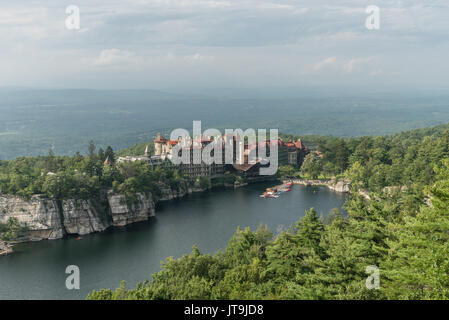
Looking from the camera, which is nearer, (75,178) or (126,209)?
(75,178)

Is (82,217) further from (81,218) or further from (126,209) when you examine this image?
(126,209)

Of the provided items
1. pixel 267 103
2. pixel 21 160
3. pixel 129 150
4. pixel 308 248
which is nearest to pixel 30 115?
pixel 129 150

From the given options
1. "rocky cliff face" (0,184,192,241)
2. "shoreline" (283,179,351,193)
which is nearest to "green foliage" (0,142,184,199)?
"rocky cliff face" (0,184,192,241)

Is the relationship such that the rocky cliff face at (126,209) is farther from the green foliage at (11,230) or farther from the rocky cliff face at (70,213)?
the green foliage at (11,230)

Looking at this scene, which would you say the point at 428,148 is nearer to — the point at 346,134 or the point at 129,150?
the point at 129,150

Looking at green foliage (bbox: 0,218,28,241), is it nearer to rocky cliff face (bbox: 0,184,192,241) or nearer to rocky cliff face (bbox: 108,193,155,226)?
rocky cliff face (bbox: 0,184,192,241)

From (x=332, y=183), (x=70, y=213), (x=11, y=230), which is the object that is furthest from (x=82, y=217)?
(x=332, y=183)
